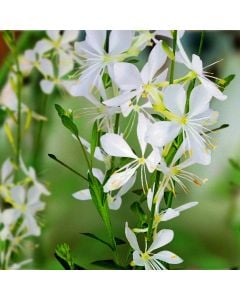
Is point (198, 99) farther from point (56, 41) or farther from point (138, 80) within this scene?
point (56, 41)

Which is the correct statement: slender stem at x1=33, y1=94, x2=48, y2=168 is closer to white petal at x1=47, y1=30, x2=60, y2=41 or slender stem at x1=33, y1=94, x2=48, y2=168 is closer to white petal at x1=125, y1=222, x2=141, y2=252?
white petal at x1=47, y1=30, x2=60, y2=41

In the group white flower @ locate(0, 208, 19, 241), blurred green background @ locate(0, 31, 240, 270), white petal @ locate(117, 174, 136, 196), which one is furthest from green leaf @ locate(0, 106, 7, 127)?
white petal @ locate(117, 174, 136, 196)

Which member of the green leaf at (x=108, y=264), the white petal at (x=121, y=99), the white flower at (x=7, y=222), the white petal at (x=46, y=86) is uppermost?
the white petal at (x=46, y=86)

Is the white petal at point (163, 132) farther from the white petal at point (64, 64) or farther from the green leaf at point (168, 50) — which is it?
the white petal at point (64, 64)

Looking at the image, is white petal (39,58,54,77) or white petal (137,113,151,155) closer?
white petal (137,113,151,155)

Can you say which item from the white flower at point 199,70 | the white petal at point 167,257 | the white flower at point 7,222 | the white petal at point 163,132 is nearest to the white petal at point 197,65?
the white flower at point 199,70

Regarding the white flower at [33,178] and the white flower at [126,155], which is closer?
the white flower at [126,155]

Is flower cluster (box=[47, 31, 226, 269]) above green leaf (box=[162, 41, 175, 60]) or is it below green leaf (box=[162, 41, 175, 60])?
below

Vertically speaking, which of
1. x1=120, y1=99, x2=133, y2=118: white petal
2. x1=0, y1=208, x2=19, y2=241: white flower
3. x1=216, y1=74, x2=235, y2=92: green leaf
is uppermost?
x1=216, y1=74, x2=235, y2=92: green leaf
